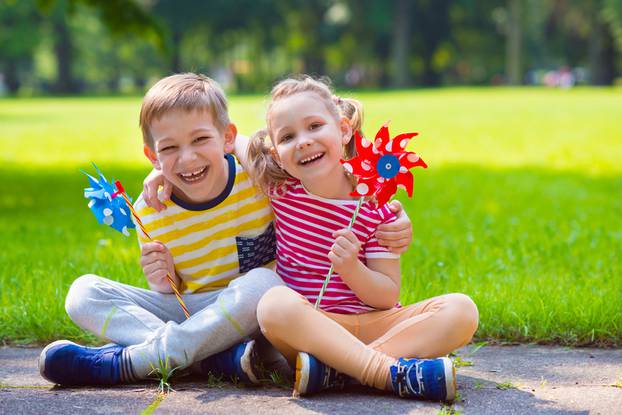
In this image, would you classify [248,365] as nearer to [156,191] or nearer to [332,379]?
[332,379]

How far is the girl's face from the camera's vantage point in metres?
3.03

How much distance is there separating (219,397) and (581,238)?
3.53 m

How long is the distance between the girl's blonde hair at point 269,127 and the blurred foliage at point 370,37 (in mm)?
40054

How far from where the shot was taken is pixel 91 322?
3135 mm

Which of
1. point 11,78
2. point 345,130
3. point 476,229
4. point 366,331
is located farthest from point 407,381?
point 11,78

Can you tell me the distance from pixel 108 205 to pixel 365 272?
3.13ft

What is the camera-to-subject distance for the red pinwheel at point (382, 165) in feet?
9.55

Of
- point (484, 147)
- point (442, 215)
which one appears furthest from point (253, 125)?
point (442, 215)

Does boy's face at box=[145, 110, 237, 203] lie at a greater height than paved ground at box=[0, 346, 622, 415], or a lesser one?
greater

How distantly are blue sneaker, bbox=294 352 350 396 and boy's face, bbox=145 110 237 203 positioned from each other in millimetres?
794

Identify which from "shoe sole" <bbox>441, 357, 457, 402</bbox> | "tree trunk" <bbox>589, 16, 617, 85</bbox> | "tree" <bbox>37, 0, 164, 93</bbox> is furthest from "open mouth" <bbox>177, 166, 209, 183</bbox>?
"tree trunk" <bbox>589, 16, 617, 85</bbox>

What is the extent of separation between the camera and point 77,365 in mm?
2883

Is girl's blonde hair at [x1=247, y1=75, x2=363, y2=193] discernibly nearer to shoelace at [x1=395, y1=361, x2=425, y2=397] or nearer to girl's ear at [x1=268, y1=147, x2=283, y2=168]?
girl's ear at [x1=268, y1=147, x2=283, y2=168]

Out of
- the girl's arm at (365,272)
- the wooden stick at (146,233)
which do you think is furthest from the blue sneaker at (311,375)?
the wooden stick at (146,233)
